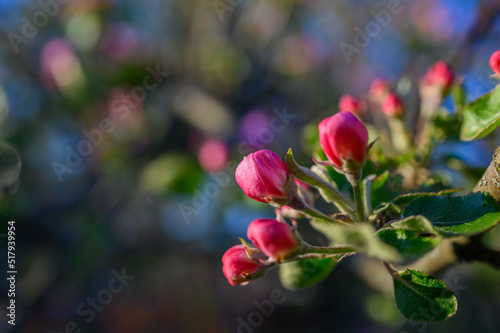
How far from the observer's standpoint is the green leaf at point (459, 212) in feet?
2.05

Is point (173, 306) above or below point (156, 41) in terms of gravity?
below

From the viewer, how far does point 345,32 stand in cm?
413

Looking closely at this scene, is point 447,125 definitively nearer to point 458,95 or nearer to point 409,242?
point 458,95

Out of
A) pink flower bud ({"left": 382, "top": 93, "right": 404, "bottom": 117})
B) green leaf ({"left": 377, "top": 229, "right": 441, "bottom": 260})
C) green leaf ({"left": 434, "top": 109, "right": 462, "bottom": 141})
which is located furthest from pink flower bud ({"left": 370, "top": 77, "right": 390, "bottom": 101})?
green leaf ({"left": 377, "top": 229, "right": 441, "bottom": 260})

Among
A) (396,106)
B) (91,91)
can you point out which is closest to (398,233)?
(396,106)

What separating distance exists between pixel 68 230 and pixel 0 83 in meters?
1.52

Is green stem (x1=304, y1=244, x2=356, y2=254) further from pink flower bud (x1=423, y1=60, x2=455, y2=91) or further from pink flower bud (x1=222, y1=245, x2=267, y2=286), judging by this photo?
pink flower bud (x1=423, y1=60, x2=455, y2=91)

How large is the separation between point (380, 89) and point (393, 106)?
105mm

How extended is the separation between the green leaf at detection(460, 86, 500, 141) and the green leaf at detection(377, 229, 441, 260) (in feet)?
0.87

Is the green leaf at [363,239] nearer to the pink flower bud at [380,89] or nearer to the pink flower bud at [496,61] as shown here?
the pink flower bud at [496,61]

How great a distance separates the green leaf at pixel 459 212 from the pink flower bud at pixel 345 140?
130mm

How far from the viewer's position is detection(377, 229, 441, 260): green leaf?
565mm

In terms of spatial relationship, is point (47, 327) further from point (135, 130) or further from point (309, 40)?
point (309, 40)

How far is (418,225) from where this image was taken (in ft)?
1.96
